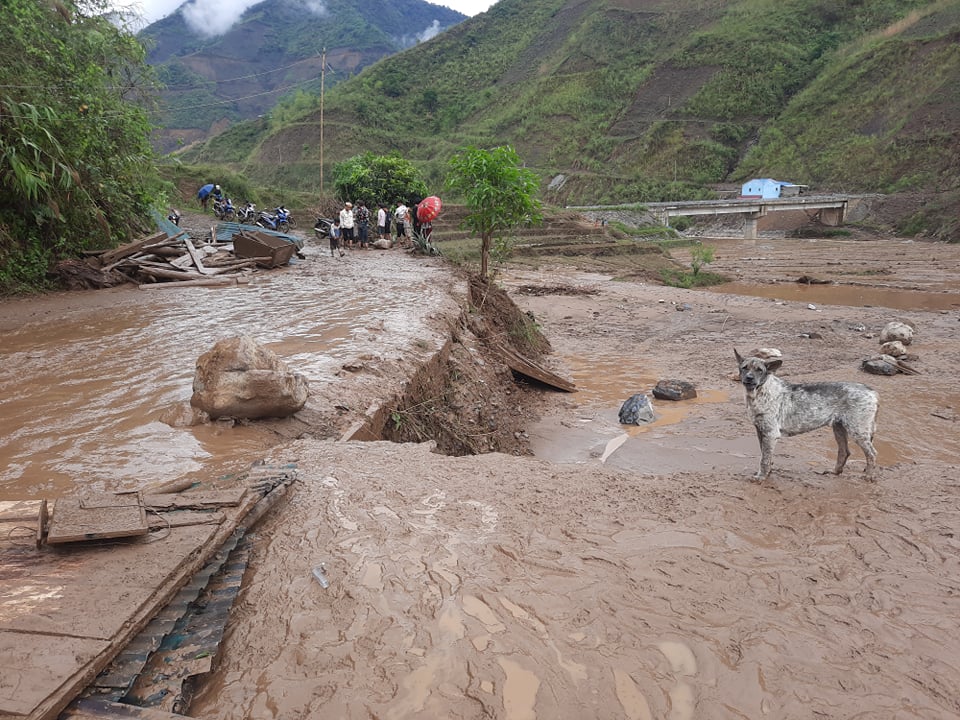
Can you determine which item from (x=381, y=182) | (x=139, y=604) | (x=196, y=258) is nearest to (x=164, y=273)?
(x=196, y=258)

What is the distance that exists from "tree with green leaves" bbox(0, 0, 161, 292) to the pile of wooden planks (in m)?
0.57

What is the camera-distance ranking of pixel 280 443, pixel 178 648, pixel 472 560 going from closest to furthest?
pixel 178 648 → pixel 472 560 → pixel 280 443

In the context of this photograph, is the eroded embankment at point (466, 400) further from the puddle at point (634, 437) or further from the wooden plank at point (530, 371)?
the puddle at point (634, 437)

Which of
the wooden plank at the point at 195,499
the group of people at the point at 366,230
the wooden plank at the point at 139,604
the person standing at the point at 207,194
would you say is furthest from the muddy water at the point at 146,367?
the person standing at the point at 207,194

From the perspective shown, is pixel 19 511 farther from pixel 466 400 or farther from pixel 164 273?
pixel 164 273

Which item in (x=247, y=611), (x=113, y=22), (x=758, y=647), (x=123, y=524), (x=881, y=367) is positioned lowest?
(x=881, y=367)

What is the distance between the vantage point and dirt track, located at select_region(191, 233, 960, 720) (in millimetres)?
2342

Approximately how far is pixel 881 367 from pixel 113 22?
1836 cm

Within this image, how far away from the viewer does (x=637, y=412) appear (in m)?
8.38

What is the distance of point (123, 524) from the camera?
9.17 ft

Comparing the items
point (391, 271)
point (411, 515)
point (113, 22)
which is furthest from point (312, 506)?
point (113, 22)

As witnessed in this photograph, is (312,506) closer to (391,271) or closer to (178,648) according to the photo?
(178,648)

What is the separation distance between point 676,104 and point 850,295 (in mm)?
52246

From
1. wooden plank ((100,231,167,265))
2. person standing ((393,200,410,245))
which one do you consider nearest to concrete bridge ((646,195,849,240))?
person standing ((393,200,410,245))
